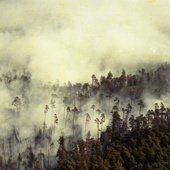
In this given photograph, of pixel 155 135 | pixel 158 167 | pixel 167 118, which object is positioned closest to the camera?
pixel 158 167

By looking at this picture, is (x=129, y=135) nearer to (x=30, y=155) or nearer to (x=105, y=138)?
(x=105, y=138)

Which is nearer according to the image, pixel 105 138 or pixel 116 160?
pixel 116 160

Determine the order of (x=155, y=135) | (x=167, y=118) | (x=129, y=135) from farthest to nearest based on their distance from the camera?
(x=167, y=118) < (x=129, y=135) < (x=155, y=135)

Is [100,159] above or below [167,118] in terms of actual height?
below

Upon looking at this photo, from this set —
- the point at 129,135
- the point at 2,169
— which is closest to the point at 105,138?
the point at 129,135

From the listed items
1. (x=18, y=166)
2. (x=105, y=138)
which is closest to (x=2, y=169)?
(x=18, y=166)

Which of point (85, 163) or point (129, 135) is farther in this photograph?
point (129, 135)

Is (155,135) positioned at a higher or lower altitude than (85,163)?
higher

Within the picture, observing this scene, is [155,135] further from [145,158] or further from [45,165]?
[45,165]

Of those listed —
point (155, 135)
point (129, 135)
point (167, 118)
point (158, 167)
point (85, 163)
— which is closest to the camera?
point (158, 167)
